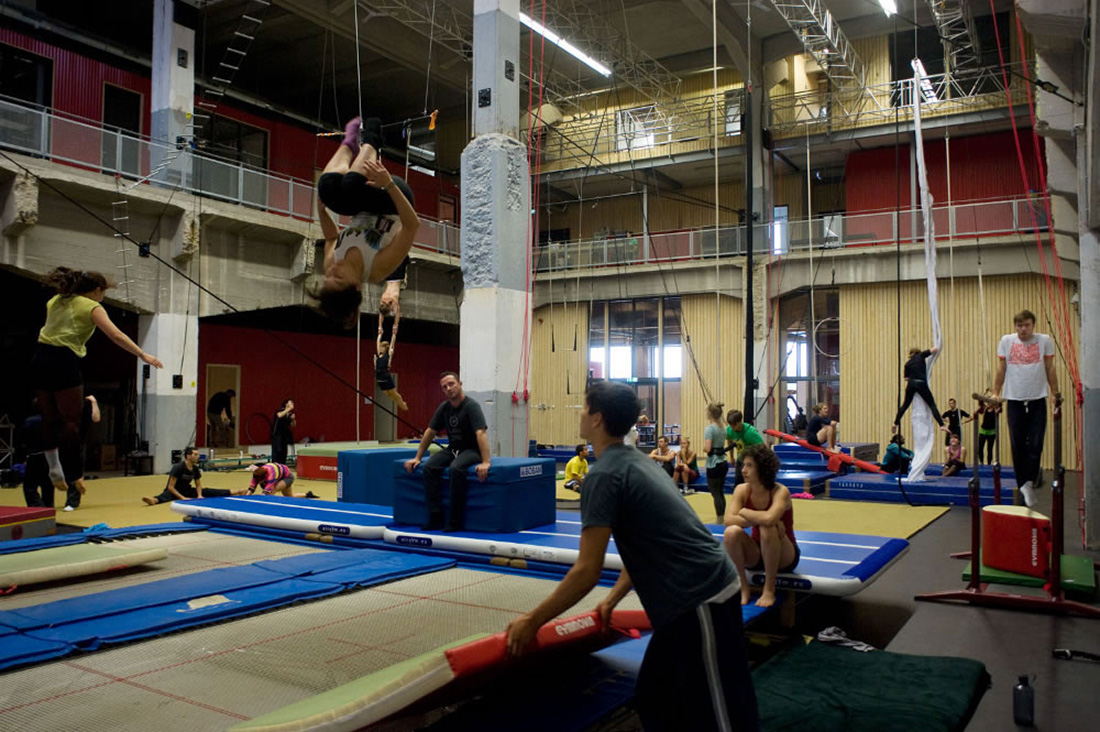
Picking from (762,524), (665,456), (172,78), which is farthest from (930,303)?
(172,78)

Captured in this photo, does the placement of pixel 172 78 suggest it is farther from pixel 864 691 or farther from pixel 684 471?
pixel 864 691

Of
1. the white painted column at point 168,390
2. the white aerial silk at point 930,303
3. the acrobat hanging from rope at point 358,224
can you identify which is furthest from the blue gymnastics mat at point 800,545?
the white painted column at point 168,390

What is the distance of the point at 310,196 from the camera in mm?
15461

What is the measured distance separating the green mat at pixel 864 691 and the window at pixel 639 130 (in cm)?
1754

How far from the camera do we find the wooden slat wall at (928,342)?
52.1ft

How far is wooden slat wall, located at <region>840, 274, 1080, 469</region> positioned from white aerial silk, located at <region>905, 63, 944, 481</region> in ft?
18.7

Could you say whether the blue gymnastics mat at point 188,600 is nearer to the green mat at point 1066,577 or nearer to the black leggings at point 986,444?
the green mat at point 1066,577

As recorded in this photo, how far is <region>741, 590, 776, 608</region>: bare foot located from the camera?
4473 millimetres

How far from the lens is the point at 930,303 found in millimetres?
8211

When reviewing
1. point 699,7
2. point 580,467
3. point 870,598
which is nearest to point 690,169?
point 699,7

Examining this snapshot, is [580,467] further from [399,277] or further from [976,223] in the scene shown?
[976,223]

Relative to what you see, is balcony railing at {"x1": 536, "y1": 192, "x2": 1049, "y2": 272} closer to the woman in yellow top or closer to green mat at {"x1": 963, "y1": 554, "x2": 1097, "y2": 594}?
green mat at {"x1": 963, "y1": 554, "x2": 1097, "y2": 594}

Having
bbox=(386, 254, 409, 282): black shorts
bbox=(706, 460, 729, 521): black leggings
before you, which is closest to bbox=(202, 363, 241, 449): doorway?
bbox=(706, 460, 729, 521): black leggings

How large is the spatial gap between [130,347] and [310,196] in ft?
38.0
